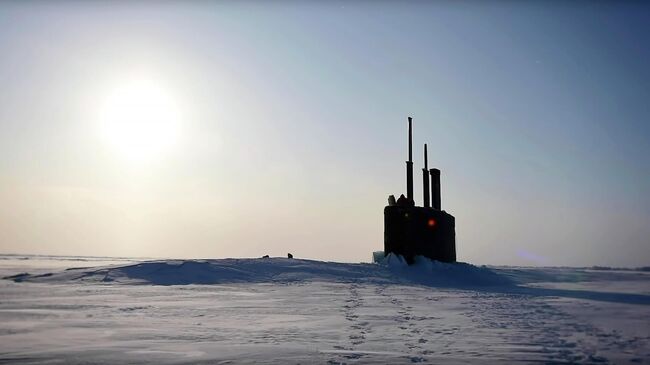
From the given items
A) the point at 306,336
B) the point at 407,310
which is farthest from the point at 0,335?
the point at 407,310

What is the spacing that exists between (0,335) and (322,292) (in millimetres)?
9258

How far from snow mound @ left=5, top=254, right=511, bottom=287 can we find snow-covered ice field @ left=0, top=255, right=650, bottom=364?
0.16 metres

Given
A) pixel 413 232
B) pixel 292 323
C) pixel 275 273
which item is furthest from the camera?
pixel 413 232

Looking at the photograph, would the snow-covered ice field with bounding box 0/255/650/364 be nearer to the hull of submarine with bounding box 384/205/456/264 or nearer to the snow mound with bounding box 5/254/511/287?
the snow mound with bounding box 5/254/511/287

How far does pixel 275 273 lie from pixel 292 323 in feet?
37.1

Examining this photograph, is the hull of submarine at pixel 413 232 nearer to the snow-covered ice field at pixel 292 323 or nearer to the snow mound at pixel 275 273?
the snow mound at pixel 275 273

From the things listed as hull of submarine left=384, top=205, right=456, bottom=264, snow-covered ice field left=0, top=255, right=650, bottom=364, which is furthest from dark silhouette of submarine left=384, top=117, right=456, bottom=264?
snow-covered ice field left=0, top=255, right=650, bottom=364

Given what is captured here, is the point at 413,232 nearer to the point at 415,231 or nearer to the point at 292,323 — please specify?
the point at 415,231

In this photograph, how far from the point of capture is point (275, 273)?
68.3 feet

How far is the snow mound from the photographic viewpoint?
18.3 metres

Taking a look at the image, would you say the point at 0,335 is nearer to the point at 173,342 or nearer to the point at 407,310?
the point at 173,342

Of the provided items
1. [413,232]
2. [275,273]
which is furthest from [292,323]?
[413,232]

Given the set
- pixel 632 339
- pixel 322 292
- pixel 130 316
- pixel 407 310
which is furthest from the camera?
pixel 322 292

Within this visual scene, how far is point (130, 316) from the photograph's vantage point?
10.1 m
